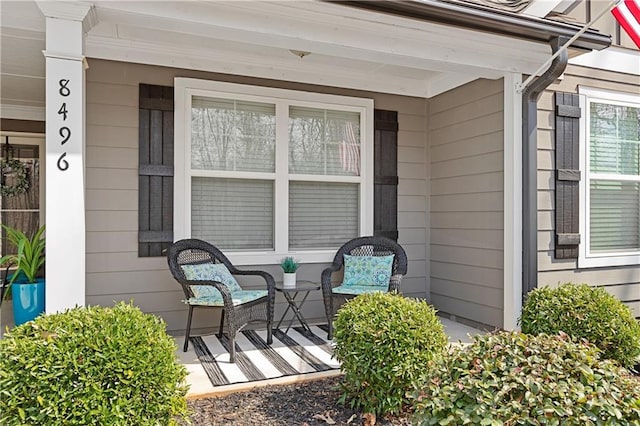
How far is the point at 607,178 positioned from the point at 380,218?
7.37ft

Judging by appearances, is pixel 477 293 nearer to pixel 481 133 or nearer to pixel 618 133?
pixel 481 133

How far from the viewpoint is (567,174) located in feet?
13.9

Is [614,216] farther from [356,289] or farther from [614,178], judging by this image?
[356,289]

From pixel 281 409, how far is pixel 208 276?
1501 millimetres

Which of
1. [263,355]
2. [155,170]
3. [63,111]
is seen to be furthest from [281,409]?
[155,170]

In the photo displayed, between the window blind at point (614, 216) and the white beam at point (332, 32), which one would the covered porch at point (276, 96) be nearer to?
the white beam at point (332, 32)

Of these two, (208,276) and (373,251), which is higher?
(373,251)

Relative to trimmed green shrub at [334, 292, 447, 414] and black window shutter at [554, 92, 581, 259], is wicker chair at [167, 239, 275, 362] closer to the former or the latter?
trimmed green shrub at [334, 292, 447, 414]

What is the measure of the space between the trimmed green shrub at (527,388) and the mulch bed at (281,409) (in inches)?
42.1

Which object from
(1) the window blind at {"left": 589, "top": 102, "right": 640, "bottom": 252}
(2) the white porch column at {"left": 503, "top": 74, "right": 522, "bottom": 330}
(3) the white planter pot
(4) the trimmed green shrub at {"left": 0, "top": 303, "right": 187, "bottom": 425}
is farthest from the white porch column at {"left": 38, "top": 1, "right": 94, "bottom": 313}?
(1) the window blind at {"left": 589, "top": 102, "right": 640, "bottom": 252}

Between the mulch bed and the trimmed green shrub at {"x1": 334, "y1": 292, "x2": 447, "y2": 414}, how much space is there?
0.31 feet

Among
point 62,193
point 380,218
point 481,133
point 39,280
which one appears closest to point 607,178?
point 481,133

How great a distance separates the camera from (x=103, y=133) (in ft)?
13.1

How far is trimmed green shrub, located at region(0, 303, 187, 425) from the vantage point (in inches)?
73.9
